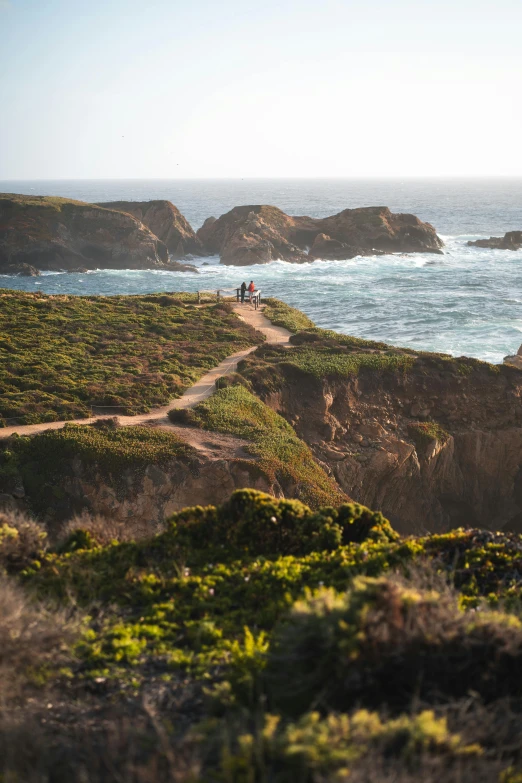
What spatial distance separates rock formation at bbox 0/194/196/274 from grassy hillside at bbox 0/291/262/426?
41433 millimetres

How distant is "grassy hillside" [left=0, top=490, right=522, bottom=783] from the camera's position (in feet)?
19.9

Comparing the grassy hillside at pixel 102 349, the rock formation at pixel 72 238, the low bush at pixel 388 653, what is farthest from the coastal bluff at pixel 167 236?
the low bush at pixel 388 653

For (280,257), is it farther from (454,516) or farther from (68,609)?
(68,609)

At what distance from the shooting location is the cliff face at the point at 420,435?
28.7 metres

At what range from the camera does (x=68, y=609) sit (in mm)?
9773

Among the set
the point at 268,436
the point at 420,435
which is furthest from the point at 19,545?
the point at 420,435

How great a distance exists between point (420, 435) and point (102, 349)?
53.1ft

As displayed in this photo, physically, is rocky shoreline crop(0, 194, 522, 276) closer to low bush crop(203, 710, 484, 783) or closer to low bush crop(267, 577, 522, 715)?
low bush crop(267, 577, 522, 715)

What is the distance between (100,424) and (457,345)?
32.6 meters

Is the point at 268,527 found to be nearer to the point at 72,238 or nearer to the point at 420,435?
the point at 420,435

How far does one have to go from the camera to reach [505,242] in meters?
107

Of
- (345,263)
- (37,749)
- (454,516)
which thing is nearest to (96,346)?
(454,516)

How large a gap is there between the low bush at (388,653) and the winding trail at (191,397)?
1875 centimetres

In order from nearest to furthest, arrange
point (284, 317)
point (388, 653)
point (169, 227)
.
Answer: point (388, 653) → point (284, 317) → point (169, 227)
